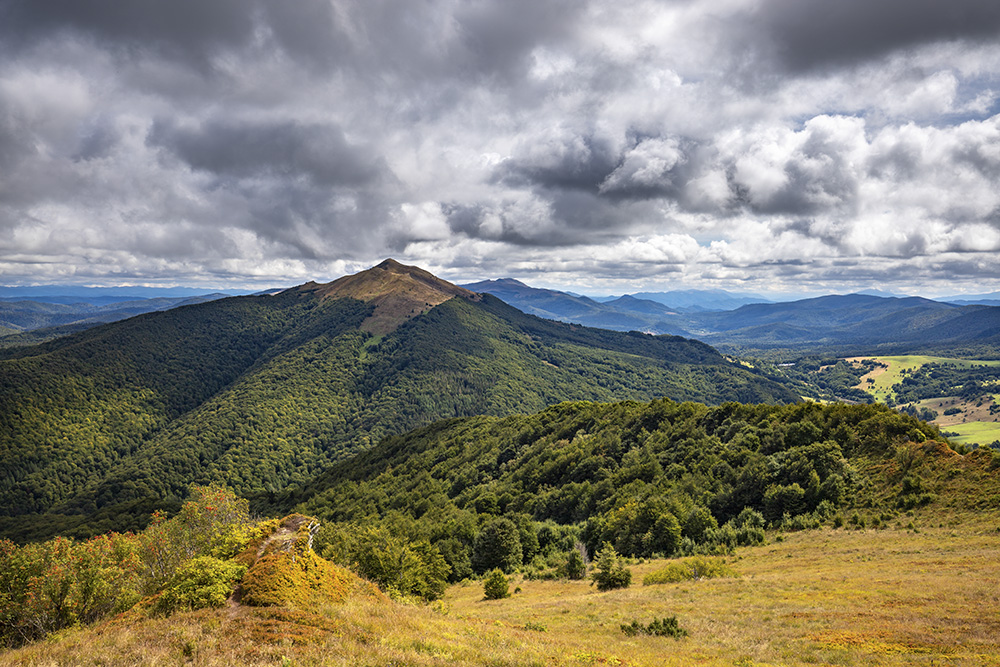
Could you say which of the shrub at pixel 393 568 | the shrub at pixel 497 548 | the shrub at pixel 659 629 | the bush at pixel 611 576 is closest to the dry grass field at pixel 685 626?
the shrub at pixel 659 629

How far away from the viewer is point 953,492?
47750 mm

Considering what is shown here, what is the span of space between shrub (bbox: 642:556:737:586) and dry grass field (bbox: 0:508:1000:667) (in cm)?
171

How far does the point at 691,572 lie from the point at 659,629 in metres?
17.8

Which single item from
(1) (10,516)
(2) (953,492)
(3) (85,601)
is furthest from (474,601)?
(1) (10,516)

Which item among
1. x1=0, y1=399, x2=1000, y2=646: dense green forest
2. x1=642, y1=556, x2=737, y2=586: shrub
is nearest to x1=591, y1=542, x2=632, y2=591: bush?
x1=642, y1=556, x2=737, y2=586: shrub

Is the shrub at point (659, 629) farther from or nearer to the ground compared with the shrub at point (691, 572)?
farther from the ground

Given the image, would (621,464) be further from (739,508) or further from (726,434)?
(739,508)

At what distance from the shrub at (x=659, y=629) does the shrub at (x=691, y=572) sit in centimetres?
1585

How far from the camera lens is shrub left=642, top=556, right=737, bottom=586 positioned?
1622 inches

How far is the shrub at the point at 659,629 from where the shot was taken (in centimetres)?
2641

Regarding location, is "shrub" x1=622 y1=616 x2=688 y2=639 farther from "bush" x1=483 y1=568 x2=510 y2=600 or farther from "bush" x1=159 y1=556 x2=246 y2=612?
"bush" x1=159 y1=556 x2=246 y2=612

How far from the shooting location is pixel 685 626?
27594 millimetres

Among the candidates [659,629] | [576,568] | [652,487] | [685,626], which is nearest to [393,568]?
[576,568]

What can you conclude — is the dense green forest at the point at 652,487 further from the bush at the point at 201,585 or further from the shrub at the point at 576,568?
the bush at the point at 201,585
